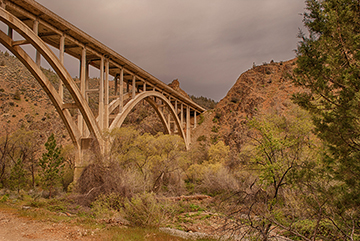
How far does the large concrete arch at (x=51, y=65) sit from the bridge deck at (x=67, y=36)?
103 centimetres

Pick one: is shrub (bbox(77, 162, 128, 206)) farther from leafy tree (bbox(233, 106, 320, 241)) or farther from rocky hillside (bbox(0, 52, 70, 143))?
rocky hillside (bbox(0, 52, 70, 143))

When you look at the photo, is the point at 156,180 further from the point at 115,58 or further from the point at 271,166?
the point at 271,166

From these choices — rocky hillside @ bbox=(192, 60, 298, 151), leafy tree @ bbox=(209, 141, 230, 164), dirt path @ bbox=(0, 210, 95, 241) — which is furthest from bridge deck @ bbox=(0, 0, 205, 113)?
rocky hillside @ bbox=(192, 60, 298, 151)

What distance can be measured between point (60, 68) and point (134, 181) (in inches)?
289

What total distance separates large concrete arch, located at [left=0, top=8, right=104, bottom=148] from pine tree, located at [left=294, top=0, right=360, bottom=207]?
12.3m

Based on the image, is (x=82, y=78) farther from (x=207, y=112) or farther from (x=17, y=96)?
(x=17, y=96)

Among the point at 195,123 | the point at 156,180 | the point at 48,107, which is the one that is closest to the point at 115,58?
the point at 156,180

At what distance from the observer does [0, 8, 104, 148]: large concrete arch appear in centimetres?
1227

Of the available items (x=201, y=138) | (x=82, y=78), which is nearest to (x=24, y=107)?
(x=201, y=138)

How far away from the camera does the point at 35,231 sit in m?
8.60

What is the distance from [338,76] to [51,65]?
13623 mm

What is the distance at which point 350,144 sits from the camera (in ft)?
16.5

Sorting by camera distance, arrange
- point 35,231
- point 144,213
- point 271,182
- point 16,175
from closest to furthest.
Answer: point 271,182
point 35,231
point 144,213
point 16,175

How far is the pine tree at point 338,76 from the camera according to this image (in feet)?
15.7
